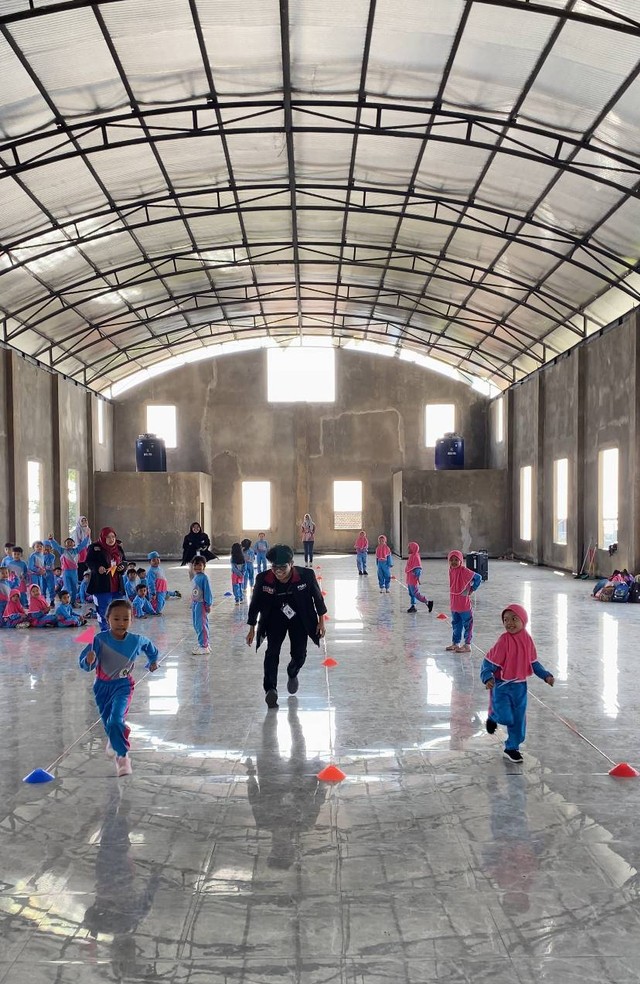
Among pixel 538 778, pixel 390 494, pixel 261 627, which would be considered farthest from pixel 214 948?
pixel 390 494

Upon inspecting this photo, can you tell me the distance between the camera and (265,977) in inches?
153

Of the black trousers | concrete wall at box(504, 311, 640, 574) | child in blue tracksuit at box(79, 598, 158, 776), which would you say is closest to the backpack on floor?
concrete wall at box(504, 311, 640, 574)

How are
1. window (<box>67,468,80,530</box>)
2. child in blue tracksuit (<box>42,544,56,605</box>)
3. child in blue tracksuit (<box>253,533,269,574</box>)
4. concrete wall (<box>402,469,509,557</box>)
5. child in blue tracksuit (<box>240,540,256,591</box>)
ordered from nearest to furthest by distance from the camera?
child in blue tracksuit (<box>42,544,56,605</box>) < child in blue tracksuit (<box>240,540,256,591</box>) < child in blue tracksuit (<box>253,533,269,574</box>) < window (<box>67,468,80,530</box>) < concrete wall (<box>402,469,509,557</box>)

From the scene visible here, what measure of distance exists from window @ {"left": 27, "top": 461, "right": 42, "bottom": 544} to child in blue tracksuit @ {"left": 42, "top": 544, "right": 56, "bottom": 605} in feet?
29.1

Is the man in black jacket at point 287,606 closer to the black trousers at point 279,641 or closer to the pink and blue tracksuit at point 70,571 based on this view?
the black trousers at point 279,641

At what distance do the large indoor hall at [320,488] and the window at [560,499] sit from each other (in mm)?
295

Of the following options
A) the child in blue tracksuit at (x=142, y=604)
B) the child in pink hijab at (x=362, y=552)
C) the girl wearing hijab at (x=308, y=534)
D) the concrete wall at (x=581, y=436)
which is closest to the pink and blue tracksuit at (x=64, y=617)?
the child in blue tracksuit at (x=142, y=604)

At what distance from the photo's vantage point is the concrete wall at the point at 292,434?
38.0 metres

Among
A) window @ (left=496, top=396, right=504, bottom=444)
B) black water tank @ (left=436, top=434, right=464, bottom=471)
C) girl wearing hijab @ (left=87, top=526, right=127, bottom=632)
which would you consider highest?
window @ (left=496, top=396, right=504, bottom=444)

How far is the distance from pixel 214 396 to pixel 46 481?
37.4ft

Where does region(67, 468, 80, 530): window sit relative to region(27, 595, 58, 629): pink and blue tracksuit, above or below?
above

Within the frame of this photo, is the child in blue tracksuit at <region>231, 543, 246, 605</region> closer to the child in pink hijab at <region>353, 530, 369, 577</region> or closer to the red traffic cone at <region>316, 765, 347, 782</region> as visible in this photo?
the child in pink hijab at <region>353, 530, 369, 577</region>

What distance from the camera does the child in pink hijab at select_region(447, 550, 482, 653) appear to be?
11.6 metres

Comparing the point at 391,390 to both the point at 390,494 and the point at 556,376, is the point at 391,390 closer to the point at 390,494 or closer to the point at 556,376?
the point at 390,494
